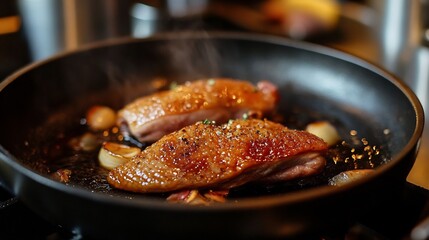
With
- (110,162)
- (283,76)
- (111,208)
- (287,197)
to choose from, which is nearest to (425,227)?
(287,197)

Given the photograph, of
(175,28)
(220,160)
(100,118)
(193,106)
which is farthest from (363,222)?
(175,28)

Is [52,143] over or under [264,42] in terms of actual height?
under

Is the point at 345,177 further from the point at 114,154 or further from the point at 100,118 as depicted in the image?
the point at 100,118

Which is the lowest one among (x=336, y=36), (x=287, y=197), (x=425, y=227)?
(x=336, y=36)

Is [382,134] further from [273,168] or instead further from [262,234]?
[262,234]

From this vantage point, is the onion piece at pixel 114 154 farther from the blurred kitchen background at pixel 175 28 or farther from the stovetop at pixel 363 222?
the blurred kitchen background at pixel 175 28

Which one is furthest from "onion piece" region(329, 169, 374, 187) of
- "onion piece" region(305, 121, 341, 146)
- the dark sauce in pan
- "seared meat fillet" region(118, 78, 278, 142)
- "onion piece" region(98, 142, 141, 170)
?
"onion piece" region(98, 142, 141, 170)

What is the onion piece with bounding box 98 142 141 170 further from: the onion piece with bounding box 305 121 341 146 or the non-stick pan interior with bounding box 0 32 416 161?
the onion piece with bounding box 305 121 341 146
